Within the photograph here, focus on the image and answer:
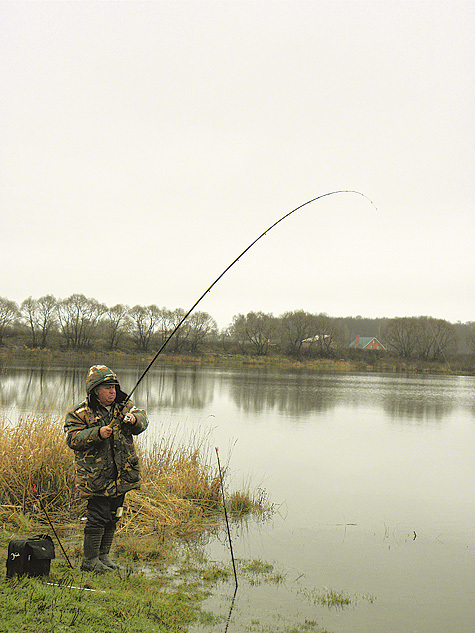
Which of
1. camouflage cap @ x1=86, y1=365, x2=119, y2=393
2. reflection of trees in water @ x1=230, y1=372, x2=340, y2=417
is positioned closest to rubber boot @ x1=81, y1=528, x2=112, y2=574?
camouflage cap @ x1=86, y1=365, x2=119, y2=393

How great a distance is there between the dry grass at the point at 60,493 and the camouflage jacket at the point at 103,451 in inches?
63.0

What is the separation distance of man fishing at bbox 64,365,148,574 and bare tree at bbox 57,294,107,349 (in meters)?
52.2

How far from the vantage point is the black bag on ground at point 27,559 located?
3.67m

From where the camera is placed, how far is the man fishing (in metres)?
3.89

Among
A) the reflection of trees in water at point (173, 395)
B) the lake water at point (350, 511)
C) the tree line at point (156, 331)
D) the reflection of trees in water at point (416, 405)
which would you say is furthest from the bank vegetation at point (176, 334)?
the lake water at point (350, 511)

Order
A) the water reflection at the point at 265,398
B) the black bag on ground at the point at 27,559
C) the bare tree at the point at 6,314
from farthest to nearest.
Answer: the bare tree at the point at 6,314
the water reflection at the point at 265,398
the black bag on ground at the point at 27,559

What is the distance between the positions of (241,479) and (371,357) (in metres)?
49.2

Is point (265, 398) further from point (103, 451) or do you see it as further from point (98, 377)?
point (98, 377)

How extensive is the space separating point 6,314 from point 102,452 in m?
56.1

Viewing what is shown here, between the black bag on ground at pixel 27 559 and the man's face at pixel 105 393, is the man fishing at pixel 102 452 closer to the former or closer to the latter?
the man's face at pixel 105 393

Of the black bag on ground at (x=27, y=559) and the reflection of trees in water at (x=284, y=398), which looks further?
the reflection of trees in water at (x=284, y=398)

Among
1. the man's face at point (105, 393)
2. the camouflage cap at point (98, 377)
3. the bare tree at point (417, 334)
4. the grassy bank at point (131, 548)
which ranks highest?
the bare tree at point (417, 334)

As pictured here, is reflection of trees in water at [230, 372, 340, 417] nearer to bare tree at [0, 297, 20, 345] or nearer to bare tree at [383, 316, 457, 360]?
bare tree at [383, 316, 457, 360]

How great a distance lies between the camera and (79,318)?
188ft
